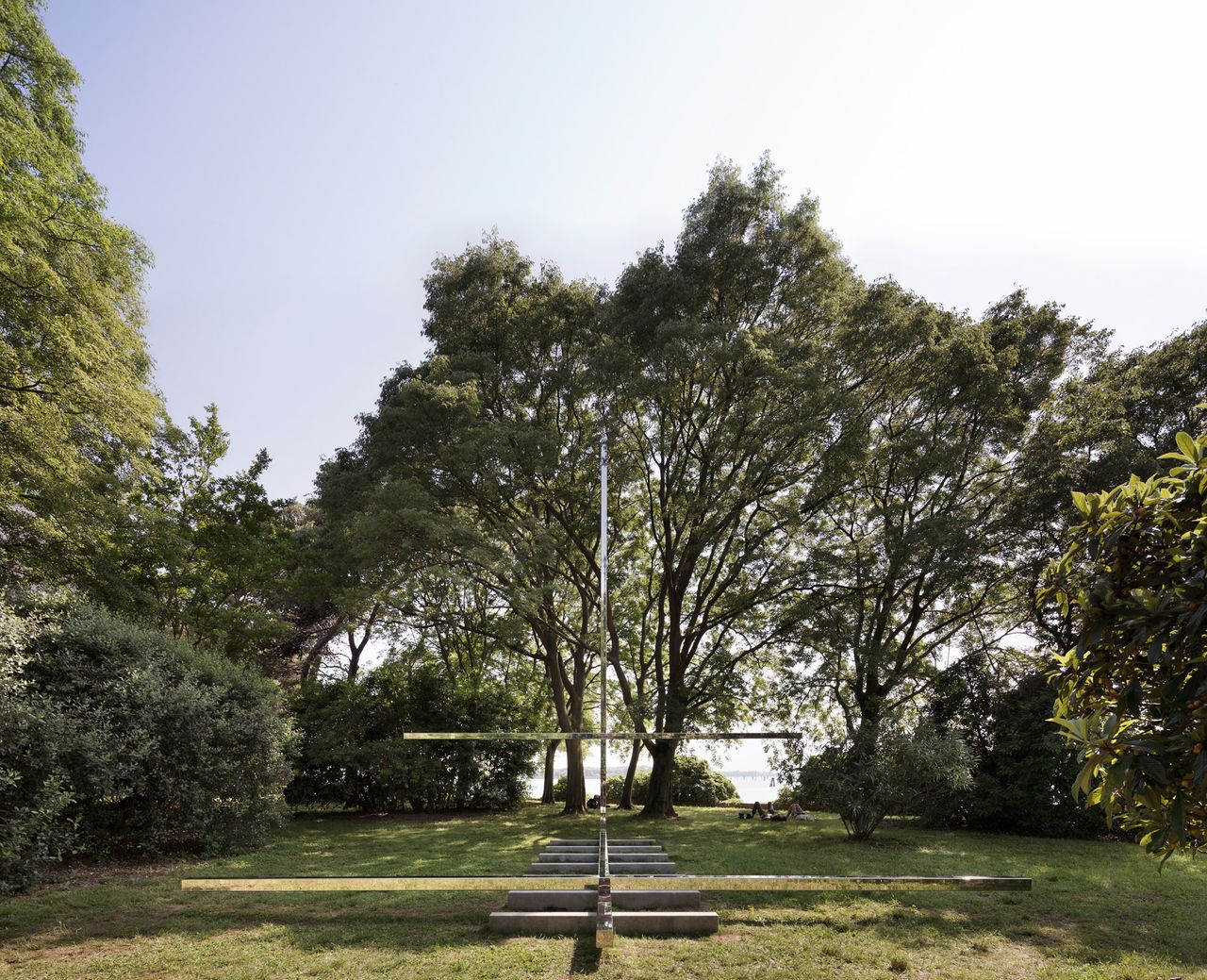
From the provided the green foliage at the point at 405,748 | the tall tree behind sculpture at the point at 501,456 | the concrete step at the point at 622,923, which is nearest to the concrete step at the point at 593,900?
the concrete step at the point at 622,923

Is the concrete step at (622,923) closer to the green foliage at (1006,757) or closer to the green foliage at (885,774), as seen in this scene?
the green foliage at (885,774)

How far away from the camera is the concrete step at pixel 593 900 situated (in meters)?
5.34

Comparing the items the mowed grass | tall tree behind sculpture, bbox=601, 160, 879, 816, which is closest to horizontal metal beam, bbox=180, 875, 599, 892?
the mowed grass

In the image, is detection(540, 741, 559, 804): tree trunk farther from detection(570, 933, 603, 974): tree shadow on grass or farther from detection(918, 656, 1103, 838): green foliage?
detection(570, 933, 603, 974): tree shadow on grass

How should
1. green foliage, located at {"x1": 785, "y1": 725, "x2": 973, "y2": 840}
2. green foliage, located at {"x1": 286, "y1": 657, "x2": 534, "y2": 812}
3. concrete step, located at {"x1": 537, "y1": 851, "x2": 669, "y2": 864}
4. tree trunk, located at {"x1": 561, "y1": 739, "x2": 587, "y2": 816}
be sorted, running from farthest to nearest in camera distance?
tree trunk, located at {"x1": 561, "y1": 739, "x2": 587, "y2": 816}
green foliage, located at {"x1": 286, "y1": 657, "x2": 534, "y2": 812}
green foliage, located at {"x1": 785, "y1": 725, "x2": 973, "y2": 840}
concrete step, located at {"x1": 537, "y1": 851, "x2": 669, "y2": 864}

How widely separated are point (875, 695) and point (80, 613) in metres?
12.6

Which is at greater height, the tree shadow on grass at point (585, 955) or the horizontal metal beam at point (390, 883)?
the horizontal metal beam at point (390, 883)

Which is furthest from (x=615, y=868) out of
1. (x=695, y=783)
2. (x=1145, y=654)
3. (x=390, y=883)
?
(x=695, y=783)

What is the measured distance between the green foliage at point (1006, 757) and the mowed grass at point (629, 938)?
141 inches

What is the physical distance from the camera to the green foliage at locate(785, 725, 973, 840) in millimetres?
10086

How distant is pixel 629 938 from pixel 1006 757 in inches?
412

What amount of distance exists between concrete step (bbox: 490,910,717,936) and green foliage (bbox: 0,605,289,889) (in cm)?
427

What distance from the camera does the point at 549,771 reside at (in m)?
18.8

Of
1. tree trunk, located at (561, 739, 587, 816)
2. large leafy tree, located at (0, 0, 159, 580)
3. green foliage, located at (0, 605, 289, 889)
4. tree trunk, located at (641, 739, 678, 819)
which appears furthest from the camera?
tree trunk, located at (561, 739, 587, 816)
